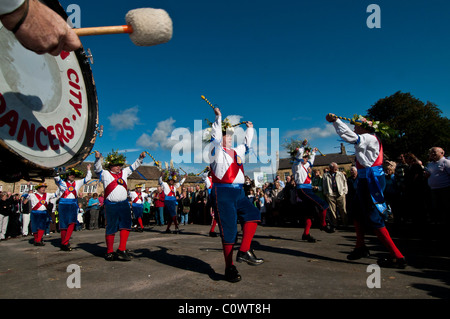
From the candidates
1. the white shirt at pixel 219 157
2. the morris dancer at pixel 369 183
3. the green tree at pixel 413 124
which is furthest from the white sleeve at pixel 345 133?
the green tree at pixel 413 124

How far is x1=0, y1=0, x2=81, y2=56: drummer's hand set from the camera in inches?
47.4

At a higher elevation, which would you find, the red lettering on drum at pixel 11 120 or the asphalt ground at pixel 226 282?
the red lettering on drum at pixel 11 120

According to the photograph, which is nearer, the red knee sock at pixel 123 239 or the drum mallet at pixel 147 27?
the drum mallet at pixel 147 27

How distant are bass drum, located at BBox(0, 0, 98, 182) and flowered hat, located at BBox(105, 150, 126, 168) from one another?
2.73m

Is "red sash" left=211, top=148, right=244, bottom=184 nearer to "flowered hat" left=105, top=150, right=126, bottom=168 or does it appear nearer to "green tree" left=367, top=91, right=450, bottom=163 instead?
"flowered hat" left=105, top=150, right=126, bottom=168

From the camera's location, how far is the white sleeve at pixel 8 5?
1165 millimetres

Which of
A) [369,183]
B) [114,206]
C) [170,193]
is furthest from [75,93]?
[170,193]

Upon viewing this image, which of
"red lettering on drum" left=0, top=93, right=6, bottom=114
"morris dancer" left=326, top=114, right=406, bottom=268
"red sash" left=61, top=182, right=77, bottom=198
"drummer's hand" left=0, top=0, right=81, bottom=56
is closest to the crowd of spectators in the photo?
"morris dancer" left=326, top=114, right=406, bottom=268

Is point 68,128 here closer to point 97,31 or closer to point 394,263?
point 97,31

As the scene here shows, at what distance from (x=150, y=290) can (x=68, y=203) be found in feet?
18.1

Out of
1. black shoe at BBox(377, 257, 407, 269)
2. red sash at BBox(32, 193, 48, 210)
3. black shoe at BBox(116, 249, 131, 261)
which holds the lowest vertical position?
black shoe at BBox(116, 249, 131, 261)

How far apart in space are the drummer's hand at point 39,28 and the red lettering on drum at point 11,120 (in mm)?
959

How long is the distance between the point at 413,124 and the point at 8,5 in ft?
114

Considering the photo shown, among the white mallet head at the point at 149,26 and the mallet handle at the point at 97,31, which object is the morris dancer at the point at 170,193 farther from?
the mallet handle at the point at 97,31
